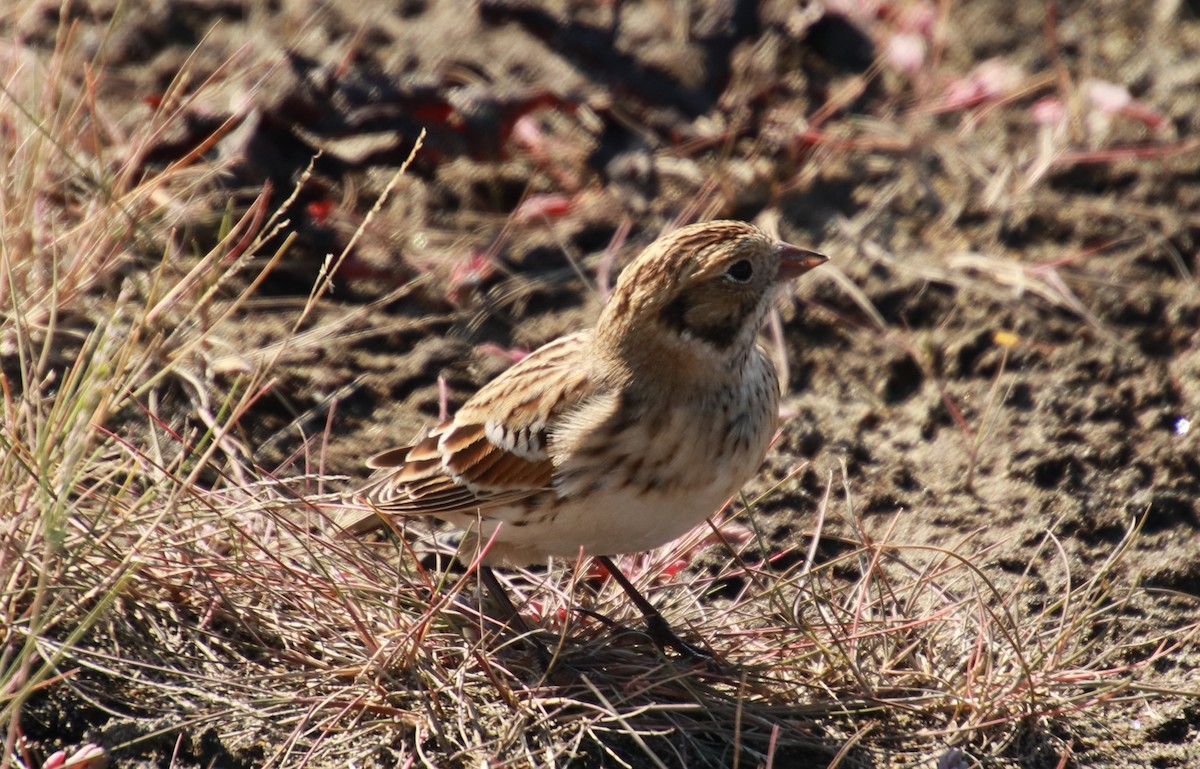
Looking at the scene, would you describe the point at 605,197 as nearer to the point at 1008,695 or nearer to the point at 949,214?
the point at 949,214

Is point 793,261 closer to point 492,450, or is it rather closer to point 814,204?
point 492,450

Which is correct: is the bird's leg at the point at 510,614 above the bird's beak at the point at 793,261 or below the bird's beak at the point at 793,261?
below

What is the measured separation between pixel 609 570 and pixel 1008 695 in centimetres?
122

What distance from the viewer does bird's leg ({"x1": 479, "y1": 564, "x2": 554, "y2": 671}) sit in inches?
163

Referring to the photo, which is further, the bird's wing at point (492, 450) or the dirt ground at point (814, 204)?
the dirt ground at point (814, 204)

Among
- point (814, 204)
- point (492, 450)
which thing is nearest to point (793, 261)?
point (492, 450)

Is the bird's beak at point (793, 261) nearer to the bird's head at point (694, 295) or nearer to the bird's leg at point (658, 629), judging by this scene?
the bird's head at point (694, 295)

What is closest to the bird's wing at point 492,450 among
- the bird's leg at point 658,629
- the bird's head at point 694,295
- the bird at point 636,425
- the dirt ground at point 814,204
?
the bird at point 636,425

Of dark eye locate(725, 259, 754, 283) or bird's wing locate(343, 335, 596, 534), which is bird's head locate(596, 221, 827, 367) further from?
bird's wing locate(343, 335, 596, 534)

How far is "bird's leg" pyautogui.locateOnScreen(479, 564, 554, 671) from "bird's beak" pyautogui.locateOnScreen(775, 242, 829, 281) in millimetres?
1225

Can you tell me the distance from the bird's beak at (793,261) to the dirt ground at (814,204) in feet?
2.62

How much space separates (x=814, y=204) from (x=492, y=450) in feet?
8.31

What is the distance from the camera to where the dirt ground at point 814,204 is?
16.6 ft

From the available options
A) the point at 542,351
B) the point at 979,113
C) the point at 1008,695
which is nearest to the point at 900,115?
the point at 979,113
